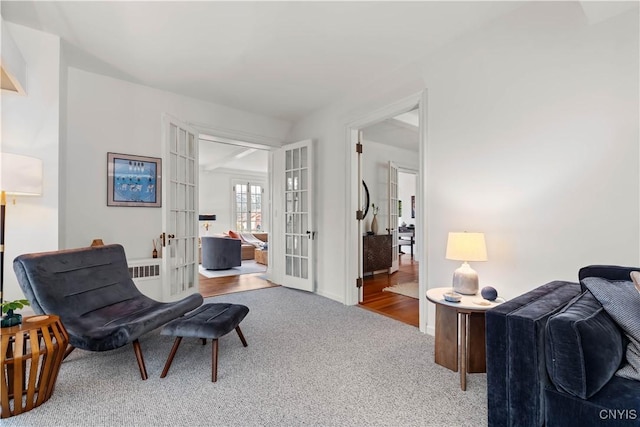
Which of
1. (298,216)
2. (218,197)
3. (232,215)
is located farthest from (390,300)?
(218,197)

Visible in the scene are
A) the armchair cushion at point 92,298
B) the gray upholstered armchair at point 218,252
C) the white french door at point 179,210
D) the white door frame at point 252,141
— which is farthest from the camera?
the gray upholstered armchair at point 218,252

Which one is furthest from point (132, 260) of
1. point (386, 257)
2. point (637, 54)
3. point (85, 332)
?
point (637, 54)

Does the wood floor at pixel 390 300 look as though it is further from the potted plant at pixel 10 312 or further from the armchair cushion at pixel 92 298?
the potted plant at pixel 10 312

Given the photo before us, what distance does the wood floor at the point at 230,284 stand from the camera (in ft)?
14.2

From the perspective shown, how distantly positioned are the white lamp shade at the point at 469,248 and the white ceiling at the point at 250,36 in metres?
1.70

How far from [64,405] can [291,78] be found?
328 centimetres

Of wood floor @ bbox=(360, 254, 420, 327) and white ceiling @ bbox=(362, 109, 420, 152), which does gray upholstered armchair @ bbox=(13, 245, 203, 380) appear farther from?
white ceiling @ bbox=(362, 109, 420, 152)

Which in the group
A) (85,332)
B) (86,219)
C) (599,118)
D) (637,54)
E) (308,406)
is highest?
(637,54)

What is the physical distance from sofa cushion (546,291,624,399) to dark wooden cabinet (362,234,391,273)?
3918 mm

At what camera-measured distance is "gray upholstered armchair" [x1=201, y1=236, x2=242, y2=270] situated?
593cm

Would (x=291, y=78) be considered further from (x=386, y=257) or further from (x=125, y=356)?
(x=386, y=257)

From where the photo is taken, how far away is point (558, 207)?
6.48ft

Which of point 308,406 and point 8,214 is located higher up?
point 8,214

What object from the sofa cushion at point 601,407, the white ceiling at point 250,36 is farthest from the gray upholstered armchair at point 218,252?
the sofa cushion at point 601,407
